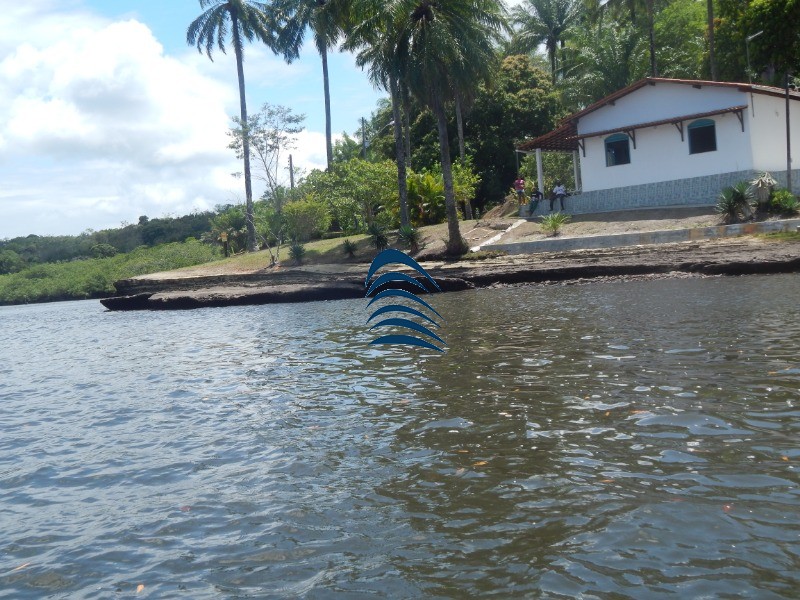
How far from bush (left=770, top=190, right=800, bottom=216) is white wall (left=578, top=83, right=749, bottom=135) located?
4.73 metres

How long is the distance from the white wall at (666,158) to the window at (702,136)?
165 mm

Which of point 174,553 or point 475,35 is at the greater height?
point 475,35

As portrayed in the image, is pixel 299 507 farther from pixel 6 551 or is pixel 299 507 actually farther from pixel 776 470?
pixel 776 470

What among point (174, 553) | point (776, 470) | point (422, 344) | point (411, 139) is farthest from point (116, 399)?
point (411, 139)

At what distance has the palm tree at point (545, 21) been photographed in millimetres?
51969

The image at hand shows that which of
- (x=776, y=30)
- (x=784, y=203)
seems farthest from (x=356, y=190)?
(x=784, y=203)

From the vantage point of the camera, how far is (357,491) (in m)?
5.72

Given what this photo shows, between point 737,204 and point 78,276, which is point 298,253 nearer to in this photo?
point 737,204

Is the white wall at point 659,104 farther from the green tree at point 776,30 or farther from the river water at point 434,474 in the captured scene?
the river water at point 434,474

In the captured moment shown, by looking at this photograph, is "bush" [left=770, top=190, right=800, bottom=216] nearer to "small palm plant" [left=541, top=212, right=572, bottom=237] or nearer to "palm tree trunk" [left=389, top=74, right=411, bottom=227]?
"small palm plant" [left=541, top=212, right=572, bottom=237]

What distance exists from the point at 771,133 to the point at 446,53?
13.1 metres

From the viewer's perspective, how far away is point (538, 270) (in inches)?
966

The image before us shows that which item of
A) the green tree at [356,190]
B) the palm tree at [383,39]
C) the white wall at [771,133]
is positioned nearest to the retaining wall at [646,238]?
the white wall at [771,133]

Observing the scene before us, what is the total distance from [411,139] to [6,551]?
46.0 metres
